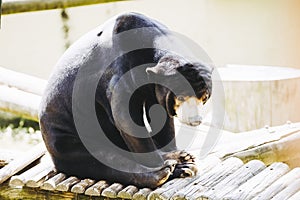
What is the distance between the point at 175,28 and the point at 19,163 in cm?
405

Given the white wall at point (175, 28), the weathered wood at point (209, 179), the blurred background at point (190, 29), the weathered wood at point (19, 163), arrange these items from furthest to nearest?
the white wall at point (175, 28)
the blurred background at point (190, 29)
the weathered wood at point (19, 163)
the weathered wood at point (209, 179)

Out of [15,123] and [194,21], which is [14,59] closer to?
[15,123]

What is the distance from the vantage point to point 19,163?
290 centimetres

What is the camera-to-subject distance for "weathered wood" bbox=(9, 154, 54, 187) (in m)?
2.71

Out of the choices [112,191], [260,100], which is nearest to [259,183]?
[112,191]

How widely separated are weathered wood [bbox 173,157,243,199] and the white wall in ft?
13.3

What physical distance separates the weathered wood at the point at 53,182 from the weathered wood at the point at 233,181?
61 cm

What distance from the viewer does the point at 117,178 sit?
2531mm

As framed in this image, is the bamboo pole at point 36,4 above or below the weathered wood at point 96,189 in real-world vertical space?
above

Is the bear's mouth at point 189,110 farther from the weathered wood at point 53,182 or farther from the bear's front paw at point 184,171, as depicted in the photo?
the weathered wood at point 53,182

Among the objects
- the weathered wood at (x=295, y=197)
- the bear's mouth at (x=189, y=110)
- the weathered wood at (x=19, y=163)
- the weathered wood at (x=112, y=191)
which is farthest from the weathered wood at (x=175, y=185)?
the weathered wood at (x=19, y=163)

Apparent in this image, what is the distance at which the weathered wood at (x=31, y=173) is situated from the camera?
107 inches

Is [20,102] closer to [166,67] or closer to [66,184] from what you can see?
[66,184]

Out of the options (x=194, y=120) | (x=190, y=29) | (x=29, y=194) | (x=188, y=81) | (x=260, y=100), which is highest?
(x=188, y=81)
